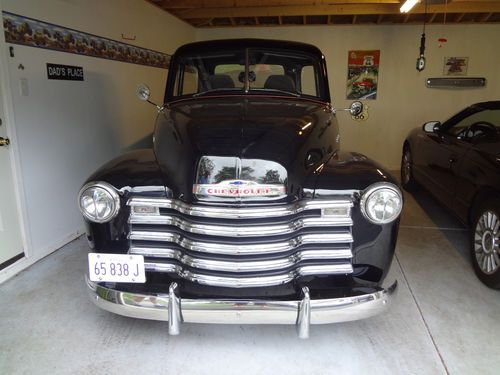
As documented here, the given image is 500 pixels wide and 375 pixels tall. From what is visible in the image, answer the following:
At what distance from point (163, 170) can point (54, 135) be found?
216cm

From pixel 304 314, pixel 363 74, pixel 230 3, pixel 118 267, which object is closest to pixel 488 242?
pixel 304 314

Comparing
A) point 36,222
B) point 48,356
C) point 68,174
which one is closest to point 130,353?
point 48,356

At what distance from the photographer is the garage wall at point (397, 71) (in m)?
7.88

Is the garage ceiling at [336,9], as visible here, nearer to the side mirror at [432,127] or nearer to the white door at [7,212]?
the side mirror at [432,127]

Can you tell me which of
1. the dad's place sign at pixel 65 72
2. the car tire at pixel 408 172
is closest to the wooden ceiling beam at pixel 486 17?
the car tire at pixel 408 172

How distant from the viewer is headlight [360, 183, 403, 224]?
210cm

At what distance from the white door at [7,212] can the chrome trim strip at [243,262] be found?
5.72ft

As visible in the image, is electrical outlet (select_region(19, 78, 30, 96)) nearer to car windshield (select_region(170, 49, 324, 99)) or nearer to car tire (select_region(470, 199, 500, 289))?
car windshield (select_region(170, 49, 324, 99))

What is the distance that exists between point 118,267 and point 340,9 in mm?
6378

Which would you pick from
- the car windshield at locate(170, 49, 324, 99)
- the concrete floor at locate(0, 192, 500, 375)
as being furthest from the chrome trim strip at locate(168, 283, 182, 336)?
the car windshield at locate(170, 49, 324, 99)

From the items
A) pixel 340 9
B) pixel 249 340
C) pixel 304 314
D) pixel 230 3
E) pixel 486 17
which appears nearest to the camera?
pixel 304 314

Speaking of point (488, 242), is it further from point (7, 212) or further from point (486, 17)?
point (486, 17)

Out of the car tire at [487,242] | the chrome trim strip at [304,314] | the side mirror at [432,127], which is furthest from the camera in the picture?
the side mirror at [432,127]

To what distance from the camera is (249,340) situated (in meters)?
2.43
